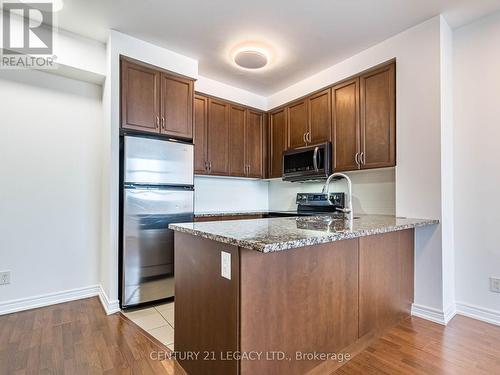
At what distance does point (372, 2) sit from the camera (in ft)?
7.27

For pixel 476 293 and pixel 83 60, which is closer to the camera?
pixel 476 293

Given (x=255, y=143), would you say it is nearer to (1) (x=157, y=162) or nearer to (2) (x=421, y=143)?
(1) (x=157, y=162)

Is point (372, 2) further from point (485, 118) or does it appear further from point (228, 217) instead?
point (228, 217)

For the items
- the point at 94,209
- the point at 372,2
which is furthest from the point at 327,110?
the point at 94,209

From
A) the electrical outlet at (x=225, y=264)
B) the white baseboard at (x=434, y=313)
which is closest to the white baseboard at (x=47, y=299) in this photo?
the electrical outlet at (x=225, y=264)

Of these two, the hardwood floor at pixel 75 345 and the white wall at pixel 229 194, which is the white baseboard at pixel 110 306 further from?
the white wall at pixel 229 194

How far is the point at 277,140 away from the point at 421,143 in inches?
78.6

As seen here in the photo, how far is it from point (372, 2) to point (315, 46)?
0.73 m

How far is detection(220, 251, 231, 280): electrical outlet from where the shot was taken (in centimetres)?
128

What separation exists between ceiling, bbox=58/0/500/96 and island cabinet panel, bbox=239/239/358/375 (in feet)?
6.53

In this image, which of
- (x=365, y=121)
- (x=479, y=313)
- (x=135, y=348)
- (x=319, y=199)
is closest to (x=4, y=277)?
(x=135, y=348)

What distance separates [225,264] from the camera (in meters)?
1.30

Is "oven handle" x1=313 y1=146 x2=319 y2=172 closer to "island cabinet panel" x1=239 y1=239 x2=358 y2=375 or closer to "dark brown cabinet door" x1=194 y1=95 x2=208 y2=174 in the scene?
"dark brown cabinet door" x1=194 y1=95 x2=208 y2=174

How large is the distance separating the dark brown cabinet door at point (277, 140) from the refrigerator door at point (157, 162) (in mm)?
1425
